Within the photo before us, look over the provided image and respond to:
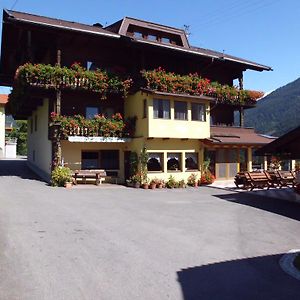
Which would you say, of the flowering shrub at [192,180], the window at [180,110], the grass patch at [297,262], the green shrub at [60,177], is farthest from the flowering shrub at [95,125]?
the grass patch at [297,262]

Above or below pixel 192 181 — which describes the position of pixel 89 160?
above

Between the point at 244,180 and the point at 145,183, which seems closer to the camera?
the point at 244,180

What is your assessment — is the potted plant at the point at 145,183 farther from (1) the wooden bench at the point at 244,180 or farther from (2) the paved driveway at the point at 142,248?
(2) the paved driveway at the point at 142,248

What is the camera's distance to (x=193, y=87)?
2444 cm

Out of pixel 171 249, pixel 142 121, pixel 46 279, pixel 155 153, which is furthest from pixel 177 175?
pixel 46 279

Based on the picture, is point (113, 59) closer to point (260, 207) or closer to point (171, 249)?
point (260, 207)

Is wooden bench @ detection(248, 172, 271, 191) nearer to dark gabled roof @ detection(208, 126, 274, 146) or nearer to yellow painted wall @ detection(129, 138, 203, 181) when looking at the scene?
dark gabled roof @ detection(208, 126, 274, 146)

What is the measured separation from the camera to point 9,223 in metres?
11.0

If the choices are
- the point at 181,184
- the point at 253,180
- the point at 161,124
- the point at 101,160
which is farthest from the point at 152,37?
the point at 253,180

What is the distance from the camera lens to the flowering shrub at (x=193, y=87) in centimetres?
2283

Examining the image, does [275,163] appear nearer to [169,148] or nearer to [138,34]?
[169,148]

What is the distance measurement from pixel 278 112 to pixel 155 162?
271 feet

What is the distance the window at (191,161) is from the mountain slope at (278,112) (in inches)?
2329

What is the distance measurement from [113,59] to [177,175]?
8.42 m
